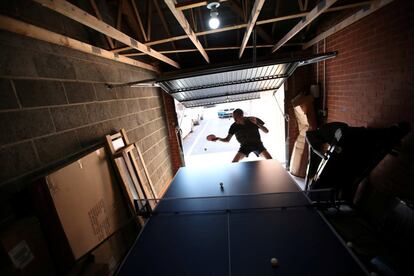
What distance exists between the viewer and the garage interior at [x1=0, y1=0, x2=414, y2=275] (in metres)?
1.39

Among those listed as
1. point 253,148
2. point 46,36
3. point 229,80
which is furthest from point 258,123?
point 46,36

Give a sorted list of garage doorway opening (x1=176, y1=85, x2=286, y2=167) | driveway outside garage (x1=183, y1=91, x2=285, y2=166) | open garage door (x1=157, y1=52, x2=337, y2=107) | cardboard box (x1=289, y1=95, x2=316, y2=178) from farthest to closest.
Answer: driveway outside garage (x1=183, y1=91, x2=285, y2=166) → garage doorway opening (x1=176, y1=85, x2=286, y2=167) → cardboard box (x1=289, y1=95, x2=316, y2=178) → open garage door (x1=157, y1=52, x2=337, y2=107)

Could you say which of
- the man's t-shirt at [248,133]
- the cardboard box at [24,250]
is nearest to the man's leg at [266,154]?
the man's t-shirt at [248,133]

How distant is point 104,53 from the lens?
2352 mm

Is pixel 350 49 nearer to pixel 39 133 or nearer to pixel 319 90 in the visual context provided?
Answer: pixel 319 90

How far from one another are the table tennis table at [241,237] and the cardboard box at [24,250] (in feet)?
2.17

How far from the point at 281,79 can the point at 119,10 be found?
2225 millimetres

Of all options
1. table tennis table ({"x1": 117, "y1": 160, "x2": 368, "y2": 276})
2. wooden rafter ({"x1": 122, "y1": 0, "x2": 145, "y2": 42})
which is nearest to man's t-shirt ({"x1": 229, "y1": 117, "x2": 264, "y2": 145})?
table tennis table ({"x1": 117, "y1": 160, "x2": 368, "y2": 276})

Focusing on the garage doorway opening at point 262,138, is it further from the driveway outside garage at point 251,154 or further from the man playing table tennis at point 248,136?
the man playing table tennis at point 248,136

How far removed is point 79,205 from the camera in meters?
1.72

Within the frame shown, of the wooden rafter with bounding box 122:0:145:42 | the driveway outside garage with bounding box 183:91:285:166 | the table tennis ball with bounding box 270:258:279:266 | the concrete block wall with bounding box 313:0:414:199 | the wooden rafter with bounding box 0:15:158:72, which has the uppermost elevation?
the wooden rafter with bounding box 122:0:145:42

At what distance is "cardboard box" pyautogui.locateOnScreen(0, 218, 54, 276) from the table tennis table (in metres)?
0.66

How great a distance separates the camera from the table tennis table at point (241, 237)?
Answer: 1062 mm

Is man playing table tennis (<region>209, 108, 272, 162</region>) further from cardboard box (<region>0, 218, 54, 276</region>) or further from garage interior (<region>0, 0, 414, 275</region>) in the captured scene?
cardboard box (<region>0, 218, 54, 276</region>)
